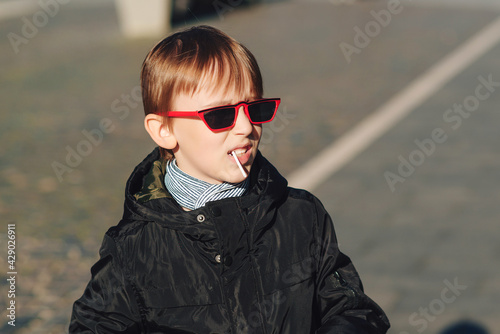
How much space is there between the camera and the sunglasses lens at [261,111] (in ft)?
6.79

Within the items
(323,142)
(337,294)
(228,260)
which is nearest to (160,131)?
(228,260)

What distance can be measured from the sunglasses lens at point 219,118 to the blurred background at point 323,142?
0.50 m

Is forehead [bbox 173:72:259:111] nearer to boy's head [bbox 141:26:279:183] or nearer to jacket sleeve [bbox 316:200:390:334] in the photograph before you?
boy's head [bbox 141:26:279:183]

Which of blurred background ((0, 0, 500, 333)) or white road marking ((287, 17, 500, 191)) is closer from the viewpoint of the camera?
blurred background ((0, 0, 500, 333))

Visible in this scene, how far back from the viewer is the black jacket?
2.04 m

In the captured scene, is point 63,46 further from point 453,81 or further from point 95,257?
point 95,257

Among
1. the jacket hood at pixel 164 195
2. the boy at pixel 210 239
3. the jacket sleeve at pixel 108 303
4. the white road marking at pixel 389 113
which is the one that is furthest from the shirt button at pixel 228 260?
the white road marking at pixel 389 113

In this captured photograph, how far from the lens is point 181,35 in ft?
7.07

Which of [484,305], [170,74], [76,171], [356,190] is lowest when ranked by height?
[484,305]

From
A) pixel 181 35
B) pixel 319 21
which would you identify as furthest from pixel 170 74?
pixel 319 21

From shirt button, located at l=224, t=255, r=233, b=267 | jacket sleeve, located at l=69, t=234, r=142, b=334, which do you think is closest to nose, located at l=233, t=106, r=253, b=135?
shirt button, located at l=224, t=255, r=233, b=267

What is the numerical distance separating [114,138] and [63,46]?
179 inches

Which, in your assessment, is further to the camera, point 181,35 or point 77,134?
point 77,134

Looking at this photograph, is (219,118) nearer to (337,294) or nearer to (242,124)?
(242,124)
